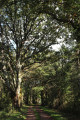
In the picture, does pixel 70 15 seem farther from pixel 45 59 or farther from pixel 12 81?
pixel 12 81

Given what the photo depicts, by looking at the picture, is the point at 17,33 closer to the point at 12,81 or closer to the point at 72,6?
the point at 12,81

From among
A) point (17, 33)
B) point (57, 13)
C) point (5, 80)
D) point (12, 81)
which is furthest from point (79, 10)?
point (12, 81)

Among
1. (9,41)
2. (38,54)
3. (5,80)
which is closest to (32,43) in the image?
(38,54)

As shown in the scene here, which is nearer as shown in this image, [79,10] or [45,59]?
[79,10]

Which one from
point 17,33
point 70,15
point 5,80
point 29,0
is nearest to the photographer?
point 29,0

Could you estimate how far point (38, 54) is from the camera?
579 inches

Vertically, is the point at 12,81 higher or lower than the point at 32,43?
lower

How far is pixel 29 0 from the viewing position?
6.31 metres

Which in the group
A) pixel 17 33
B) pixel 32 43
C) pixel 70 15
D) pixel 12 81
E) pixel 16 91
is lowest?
pixel 16 91

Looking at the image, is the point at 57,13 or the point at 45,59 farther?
the point at 45,59

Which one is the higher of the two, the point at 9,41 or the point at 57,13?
→ the point at 9,41

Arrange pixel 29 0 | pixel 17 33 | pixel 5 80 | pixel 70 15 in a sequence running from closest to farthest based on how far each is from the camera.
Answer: pixel 29 0, pixel 70 15, pixel 5 80, pixel 17 33

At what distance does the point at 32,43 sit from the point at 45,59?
2827 millimetres

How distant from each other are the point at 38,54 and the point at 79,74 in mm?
6283
